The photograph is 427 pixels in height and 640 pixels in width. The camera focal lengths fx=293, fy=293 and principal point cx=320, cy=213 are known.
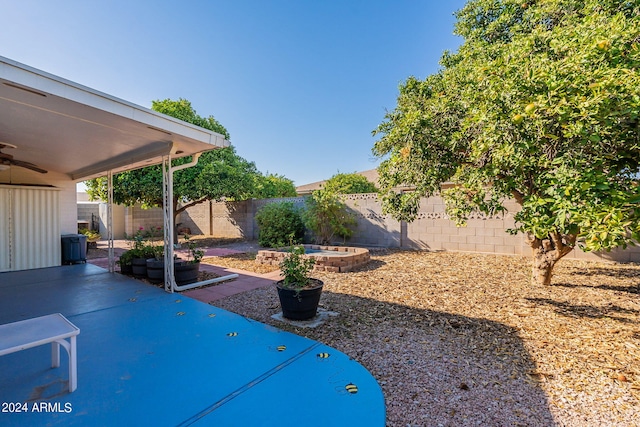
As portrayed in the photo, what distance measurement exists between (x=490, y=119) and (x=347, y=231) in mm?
7593

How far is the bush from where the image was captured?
11.1 metres

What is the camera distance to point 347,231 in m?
10.7

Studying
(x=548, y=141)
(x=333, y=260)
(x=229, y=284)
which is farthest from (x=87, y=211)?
(x=548, y=141)

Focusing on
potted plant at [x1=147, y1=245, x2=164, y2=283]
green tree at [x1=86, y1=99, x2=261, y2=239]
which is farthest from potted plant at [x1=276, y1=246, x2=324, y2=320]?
green tree at [x1=86, y1=99, x2=261, y2=239]

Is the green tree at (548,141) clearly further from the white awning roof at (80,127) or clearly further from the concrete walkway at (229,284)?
the white awning roof at (80,127)

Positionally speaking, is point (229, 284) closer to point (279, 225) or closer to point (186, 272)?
→ point (186, 272)

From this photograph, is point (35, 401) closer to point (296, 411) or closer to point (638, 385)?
point (296, 411)

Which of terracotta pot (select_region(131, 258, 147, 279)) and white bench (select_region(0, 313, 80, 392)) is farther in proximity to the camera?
terracotta pot (select_region(131, 258, 147, 279))

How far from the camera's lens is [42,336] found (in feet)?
7.86

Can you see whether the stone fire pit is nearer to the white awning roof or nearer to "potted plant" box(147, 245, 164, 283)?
"potted plant" box(147, 245, 164, 283)

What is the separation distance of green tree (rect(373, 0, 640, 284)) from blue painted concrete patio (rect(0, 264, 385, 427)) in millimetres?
2373

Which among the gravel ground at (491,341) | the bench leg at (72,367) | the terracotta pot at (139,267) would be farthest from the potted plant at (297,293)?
the terracotta pot at (139,267)

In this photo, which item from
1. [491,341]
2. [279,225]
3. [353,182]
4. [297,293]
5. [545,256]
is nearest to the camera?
[491,341]

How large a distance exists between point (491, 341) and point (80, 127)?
258 inches
